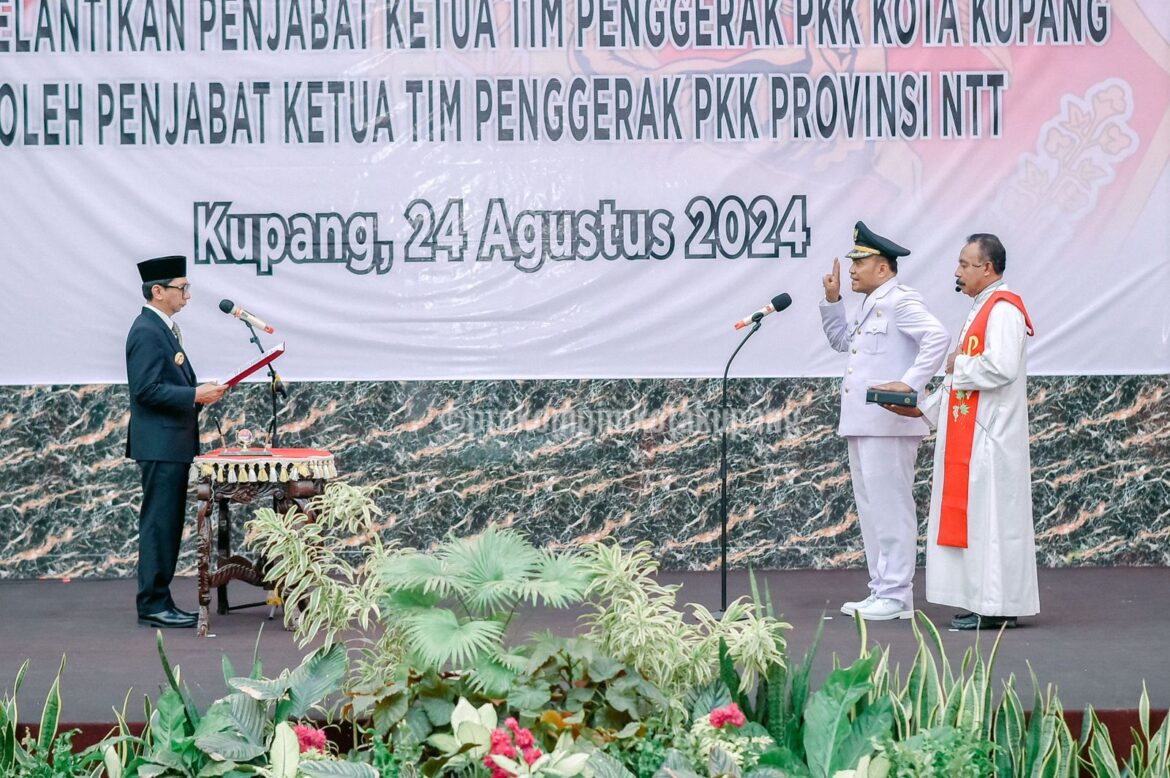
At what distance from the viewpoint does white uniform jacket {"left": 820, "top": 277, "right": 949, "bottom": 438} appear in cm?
546

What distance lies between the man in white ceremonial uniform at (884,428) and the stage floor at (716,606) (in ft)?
0.67

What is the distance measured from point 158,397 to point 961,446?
3.04 meters

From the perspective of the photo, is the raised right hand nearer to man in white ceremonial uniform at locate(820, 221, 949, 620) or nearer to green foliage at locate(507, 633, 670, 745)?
man in white ceremonial uniform at locate(820, 221, 949, 620)

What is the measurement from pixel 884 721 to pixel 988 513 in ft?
8.14

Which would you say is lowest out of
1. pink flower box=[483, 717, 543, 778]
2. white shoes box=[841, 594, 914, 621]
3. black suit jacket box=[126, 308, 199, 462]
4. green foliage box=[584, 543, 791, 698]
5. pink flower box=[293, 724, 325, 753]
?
white shoes box=[841, 594, 914, 621]

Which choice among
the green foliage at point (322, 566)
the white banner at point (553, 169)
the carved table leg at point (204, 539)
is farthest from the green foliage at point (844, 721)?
the white banner at point (553, 169)

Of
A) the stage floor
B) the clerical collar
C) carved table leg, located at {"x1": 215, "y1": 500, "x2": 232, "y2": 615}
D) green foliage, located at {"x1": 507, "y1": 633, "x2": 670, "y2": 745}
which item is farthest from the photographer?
carved table leg, located at {"x1": 215, "y1": 500, "x2": 232, "y2": 615}

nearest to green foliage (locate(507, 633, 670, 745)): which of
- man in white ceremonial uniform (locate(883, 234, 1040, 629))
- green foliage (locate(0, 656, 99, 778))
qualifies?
green foliage (locate(0, 656, 99, 778))

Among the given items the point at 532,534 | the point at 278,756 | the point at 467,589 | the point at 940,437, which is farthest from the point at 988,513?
the point at 278,756

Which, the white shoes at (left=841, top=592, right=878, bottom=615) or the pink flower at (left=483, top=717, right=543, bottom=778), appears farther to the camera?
the white shoes at (left=841, top=592, right=878, bottom=615)

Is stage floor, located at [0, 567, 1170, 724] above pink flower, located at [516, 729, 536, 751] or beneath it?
beneath

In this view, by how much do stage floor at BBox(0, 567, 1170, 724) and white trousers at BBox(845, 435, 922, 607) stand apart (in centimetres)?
18

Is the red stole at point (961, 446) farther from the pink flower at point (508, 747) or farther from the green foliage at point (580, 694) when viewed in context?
the pink flower at point (508, 747)

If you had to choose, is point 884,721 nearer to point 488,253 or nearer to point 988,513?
point 988,513
